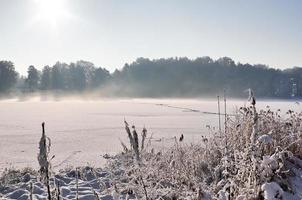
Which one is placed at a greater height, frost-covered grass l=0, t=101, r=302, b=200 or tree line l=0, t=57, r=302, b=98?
tree line l=0, t=57, r=302, b=98

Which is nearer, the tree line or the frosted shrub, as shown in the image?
the frosted shrub

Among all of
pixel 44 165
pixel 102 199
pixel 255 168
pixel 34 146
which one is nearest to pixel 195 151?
pixel 102 199

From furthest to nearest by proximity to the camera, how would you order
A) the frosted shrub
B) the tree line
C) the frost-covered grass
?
the tree line → the frost-covered grass → the frosted shrub

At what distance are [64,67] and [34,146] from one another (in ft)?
240

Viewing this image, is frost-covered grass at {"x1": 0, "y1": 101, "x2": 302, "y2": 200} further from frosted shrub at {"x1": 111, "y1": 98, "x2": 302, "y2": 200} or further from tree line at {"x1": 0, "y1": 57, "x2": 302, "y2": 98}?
tree line at {"x1": 0, "y1": 57, "x2": 302, "y2": 98}

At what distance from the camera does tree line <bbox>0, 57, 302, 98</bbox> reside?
76750mm

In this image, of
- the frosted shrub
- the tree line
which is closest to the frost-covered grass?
the frosted shrub

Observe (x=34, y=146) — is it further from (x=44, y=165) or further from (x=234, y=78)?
(x=234, y=78)

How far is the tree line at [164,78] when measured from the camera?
7675cm

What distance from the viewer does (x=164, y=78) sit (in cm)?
8225

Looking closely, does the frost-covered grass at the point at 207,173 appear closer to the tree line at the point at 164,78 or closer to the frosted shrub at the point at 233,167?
the frosted shrub at the point at 233,167

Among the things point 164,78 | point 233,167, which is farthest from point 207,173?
point 164,78

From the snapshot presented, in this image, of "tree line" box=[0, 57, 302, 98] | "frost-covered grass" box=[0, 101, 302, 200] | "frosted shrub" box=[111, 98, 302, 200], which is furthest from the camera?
"tree line" box=[0, 57, 302, 98]

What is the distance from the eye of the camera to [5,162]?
6.49m
